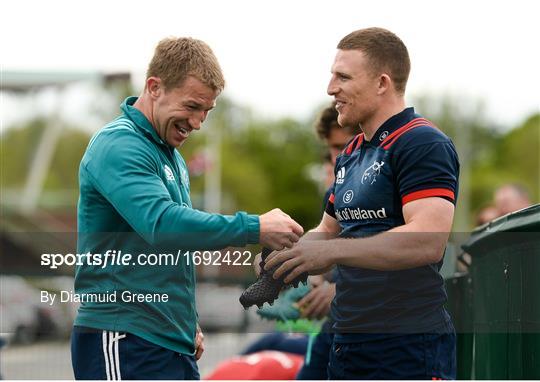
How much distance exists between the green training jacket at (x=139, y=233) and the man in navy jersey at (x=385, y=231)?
375 mm

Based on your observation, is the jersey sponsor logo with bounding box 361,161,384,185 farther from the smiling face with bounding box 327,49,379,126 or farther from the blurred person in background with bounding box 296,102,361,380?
the blurred person in background with bounding box 296,102,361,380

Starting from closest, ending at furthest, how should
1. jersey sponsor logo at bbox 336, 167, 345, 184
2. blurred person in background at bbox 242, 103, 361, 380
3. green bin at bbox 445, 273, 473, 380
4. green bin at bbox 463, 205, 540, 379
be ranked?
jersey sponsor logo at bbox 336, 167, 345, 184, green bin at bbox 463, 205, 540, 379, blurred person in background at bbox 242, 103, 361, 380, green bin at bbox 445, 273, 473, 380

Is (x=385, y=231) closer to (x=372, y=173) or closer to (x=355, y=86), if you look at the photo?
(x=372, y=173)

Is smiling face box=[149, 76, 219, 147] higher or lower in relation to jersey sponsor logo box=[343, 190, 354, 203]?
higher

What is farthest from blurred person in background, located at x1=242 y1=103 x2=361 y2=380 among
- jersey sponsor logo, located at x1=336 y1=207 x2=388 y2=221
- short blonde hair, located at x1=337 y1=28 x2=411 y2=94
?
short blonde hair, located at x1=337 y1=28 x2=411 y2=94

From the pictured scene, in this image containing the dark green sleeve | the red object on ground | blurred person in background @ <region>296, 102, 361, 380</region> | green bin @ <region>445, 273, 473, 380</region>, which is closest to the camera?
the dark green sleeve

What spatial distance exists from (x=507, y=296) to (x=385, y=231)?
1388 mm

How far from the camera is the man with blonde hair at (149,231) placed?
4.14m

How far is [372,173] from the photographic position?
14.3ft

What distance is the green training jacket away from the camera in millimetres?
4121

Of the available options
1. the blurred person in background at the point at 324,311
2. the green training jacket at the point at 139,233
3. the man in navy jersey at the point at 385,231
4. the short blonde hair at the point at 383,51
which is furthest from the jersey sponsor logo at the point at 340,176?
the blurred person in background at the point at 324,311

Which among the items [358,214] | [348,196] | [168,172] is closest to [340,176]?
[348,196]

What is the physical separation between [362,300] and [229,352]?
1003 cm

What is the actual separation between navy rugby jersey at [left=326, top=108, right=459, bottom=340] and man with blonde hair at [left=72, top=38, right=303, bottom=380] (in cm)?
34
